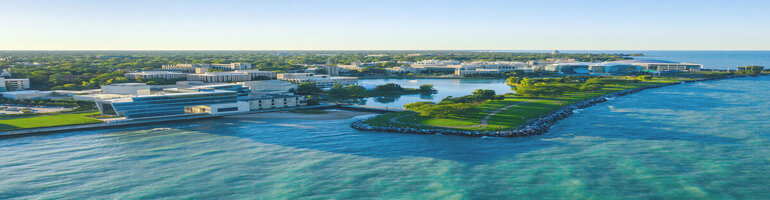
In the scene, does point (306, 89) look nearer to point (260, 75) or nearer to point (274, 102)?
point (274, 102)

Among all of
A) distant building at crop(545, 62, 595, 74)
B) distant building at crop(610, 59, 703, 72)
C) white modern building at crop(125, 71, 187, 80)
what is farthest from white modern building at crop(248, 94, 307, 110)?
distant building at crop(610, 59, 703, 72)

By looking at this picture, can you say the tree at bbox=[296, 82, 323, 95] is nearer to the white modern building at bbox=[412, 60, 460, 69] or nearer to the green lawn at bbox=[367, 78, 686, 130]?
the green lawn at bbox=[367, 78, 686, 130]

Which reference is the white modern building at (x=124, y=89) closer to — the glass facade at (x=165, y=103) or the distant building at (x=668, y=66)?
the glass facade at (x=165, y=103)

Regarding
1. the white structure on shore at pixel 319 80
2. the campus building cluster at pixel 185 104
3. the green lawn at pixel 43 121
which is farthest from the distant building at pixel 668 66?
the green lawn at pixel 43 121

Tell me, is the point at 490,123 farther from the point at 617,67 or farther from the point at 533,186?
the point at 617,67

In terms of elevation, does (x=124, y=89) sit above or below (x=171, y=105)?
above

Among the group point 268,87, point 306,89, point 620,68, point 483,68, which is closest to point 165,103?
point 268,87
